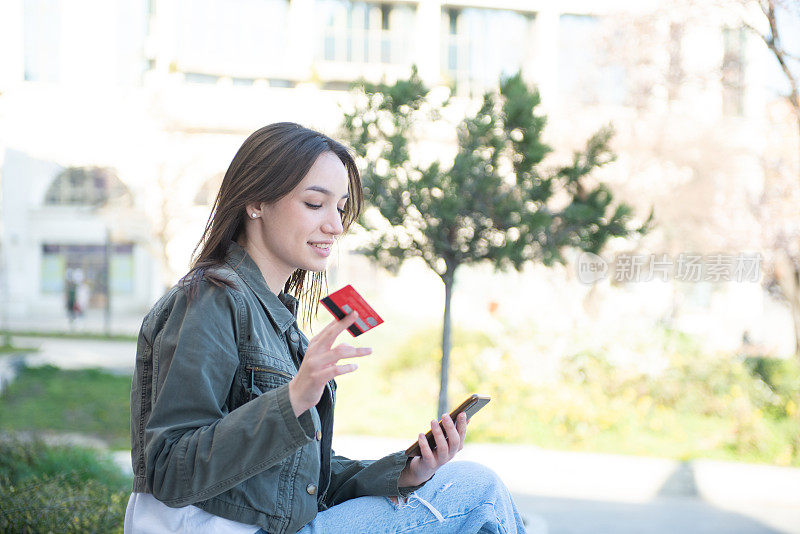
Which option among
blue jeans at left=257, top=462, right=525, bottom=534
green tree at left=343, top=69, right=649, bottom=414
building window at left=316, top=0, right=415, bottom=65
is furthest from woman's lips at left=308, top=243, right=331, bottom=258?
building window at left=316, top=0, right=415, bottom=65

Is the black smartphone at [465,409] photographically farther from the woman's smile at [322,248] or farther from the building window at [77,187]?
the building window at [77,187]

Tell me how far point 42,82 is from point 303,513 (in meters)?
20.5

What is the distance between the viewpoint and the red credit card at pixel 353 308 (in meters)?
1.33

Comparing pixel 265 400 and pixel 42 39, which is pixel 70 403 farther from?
pixel 42 39

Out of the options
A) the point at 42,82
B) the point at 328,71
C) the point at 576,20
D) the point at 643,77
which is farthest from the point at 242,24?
the point at 643,77

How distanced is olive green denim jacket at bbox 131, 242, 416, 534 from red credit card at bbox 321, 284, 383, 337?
0.18 m

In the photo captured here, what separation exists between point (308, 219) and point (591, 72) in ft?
41.2

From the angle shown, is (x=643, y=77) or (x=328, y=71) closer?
(x=643, y=77)

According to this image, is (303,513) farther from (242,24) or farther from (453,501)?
(242,24)

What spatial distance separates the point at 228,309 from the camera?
1512mm

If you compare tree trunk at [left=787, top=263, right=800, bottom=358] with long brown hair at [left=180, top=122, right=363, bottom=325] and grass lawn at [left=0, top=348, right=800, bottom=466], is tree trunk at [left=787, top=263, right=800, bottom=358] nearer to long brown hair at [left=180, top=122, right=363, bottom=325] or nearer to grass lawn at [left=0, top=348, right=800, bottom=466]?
grass lawn at [left=0, top=348, right=800, bottom=466]

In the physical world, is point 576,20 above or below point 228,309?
above

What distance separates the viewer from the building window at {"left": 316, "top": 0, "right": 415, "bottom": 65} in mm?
22312

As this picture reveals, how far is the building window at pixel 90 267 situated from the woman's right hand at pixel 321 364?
22.0 meters
